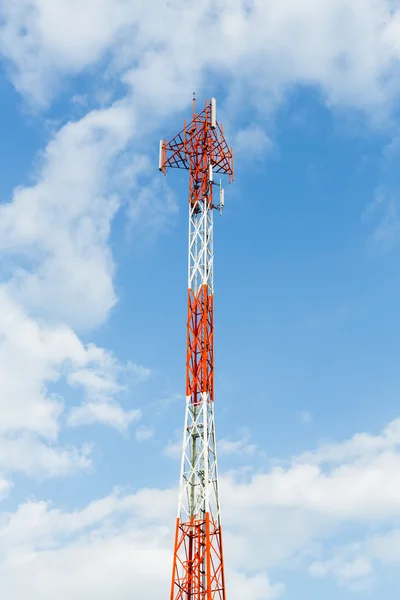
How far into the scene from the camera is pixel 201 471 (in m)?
61.0

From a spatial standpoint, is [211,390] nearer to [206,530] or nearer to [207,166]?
[206,530]

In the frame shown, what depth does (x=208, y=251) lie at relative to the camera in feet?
222

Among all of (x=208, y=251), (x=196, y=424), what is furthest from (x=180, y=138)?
(x=196, y=424)

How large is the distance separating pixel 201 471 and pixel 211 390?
6075 mm

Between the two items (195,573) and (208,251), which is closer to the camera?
(195,573)

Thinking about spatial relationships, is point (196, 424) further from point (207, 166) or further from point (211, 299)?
point (207, 166)

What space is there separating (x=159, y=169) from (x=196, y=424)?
71.7 feet

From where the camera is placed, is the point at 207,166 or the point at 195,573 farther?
the point at 207,166

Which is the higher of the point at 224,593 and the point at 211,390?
the point at 211,390

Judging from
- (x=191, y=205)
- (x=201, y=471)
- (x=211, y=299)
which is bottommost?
(x=201, y=471)

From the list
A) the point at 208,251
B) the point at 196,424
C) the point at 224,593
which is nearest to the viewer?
the point at 224,593

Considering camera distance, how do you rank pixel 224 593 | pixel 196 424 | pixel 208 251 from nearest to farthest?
pixel 224 593, pixel 196 424, pixel 208 251

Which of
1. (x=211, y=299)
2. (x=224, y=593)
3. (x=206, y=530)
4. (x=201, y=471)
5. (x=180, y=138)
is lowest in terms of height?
(x=224, y=593)

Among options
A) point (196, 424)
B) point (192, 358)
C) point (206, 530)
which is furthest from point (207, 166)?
point (206, 530)
